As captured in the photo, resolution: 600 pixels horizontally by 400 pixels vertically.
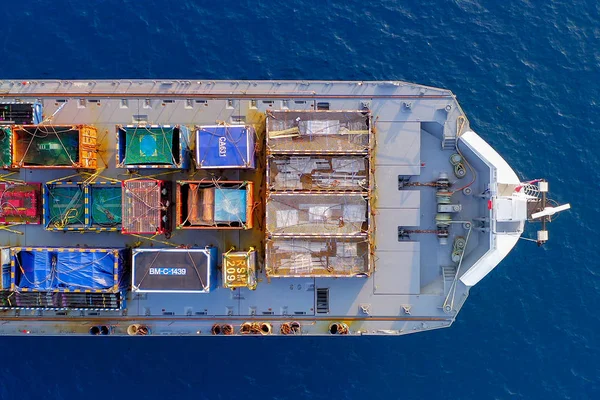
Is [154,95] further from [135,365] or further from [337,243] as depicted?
[135,365]

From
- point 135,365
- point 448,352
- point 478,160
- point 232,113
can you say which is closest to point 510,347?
point 448,352

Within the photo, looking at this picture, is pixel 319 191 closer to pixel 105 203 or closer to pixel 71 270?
pixel 105 203

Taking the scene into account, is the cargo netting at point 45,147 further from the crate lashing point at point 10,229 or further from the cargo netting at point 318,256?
the cargo netting at point 318,256

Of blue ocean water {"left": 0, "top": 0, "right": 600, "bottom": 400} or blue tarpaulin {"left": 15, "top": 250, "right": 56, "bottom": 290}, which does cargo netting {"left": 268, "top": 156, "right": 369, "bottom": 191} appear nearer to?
blue ocean water {"left": 0, "top": 0, "right": 600, "bottom": 400}

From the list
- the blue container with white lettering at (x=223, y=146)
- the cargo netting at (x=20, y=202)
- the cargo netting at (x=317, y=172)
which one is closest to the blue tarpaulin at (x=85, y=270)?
the cargo netting at (x=20, y=202)

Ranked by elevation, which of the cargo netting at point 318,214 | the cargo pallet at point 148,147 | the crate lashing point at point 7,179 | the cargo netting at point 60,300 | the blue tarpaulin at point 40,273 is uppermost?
A: the cargo pallet at point 148,147

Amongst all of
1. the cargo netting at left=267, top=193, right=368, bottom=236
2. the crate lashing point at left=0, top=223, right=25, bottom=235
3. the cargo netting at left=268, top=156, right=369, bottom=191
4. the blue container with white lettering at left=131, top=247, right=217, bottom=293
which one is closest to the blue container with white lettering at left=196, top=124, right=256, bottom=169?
the cargo netting at left=268, top=156, right=369, bottom=191
